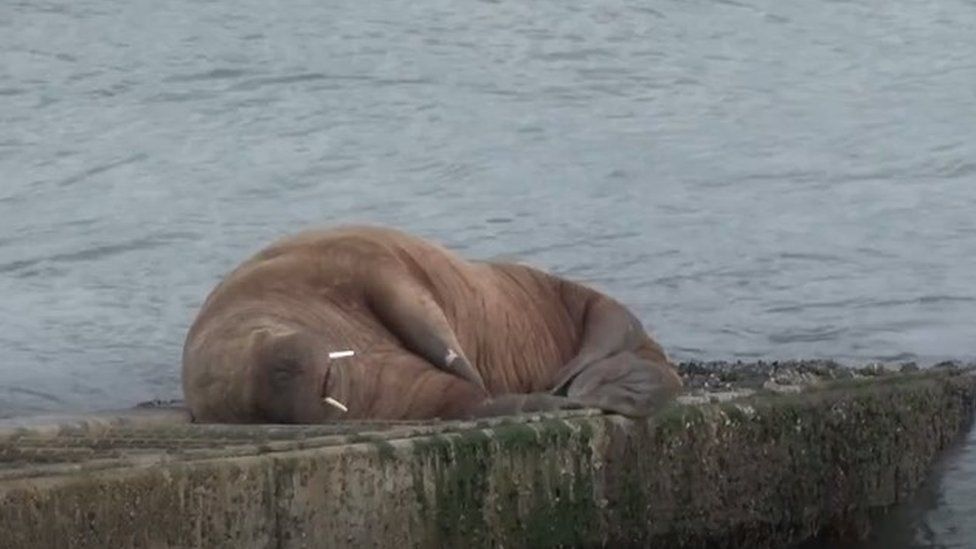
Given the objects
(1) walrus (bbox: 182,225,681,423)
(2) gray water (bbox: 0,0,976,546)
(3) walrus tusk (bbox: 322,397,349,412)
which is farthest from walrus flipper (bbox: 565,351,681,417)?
(2) gray water (bbox: 0,0,976,546)

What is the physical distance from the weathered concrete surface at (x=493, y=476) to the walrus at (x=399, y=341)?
188mm

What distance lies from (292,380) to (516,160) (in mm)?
7922

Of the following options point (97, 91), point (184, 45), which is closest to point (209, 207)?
point (97, 91)

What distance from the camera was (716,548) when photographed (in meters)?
5.29

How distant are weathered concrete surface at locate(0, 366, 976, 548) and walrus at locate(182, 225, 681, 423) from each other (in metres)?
0.19

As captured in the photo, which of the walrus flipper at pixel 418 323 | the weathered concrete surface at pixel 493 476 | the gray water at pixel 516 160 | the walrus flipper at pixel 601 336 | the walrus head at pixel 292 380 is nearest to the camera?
the weathered concrete surface at pixel 493 476

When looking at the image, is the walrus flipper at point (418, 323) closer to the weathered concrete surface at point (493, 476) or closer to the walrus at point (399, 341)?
the walrus at point (399, 341)

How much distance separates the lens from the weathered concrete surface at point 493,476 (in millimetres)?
3969

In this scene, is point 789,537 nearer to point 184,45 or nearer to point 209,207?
point 209,207

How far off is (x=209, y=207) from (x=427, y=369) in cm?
643

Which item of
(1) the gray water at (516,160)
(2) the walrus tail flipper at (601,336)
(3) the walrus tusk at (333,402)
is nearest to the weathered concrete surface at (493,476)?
(3) the walrus tusk at (333,402)

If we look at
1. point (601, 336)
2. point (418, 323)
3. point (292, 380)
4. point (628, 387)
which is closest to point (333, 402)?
point (292, 380)

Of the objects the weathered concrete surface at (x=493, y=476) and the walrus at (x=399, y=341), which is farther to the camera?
the walrus at (x=399, y=341)

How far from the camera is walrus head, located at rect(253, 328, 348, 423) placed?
5.18 meters
